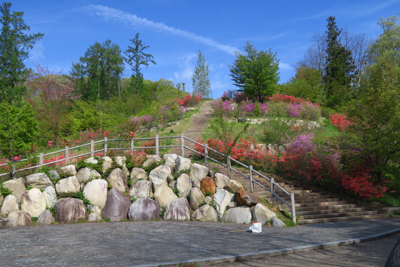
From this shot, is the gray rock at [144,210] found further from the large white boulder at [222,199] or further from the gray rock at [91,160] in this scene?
the gray rock at [91,160]

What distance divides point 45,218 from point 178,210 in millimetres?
5135

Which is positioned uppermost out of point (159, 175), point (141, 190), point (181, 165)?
point (181, 165)

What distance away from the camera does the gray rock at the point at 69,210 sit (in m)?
11.2

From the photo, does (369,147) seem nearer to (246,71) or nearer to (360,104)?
(360,104)

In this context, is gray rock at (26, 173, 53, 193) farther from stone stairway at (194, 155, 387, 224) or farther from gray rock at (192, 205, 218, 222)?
stone stairway at (194, 155, 387, 224)

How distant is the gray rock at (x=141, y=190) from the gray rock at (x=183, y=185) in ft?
4.01

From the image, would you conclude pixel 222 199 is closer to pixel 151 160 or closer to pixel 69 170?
pixel 151 160

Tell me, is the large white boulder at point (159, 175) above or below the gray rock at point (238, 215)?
above

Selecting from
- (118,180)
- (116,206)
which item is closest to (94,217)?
(116,206)

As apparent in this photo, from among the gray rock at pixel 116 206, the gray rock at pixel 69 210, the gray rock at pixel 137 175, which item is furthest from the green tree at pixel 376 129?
the gray rock at pixel 69 210

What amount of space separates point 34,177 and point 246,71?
22.5 m

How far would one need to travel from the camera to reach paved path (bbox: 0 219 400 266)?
5.95 m

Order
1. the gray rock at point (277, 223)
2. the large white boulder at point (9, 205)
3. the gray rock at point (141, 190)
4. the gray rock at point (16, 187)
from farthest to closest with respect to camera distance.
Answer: the gray rock at point (141, 190)
the gray rock at point (16, 187)
the large white boulder at point (9, 205)
the gray rock at point (277, 223)

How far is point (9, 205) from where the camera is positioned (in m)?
11.3
